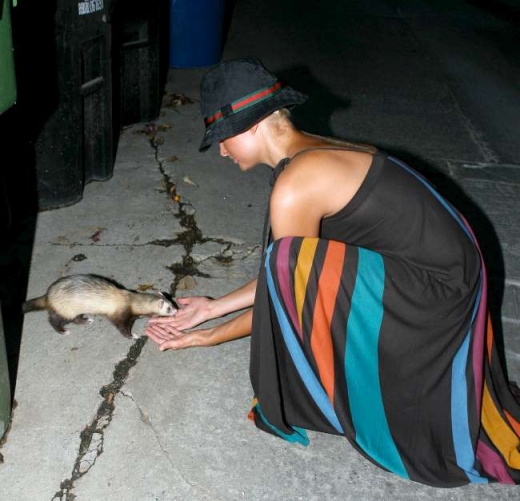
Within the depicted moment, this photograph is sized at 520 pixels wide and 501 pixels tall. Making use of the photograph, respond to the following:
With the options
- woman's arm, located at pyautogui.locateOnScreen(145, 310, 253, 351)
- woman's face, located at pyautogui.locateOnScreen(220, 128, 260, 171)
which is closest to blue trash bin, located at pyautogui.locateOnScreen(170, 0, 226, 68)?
woman's arm, located at pyautogui.locateOnScreen(145, 310, 253, 351)

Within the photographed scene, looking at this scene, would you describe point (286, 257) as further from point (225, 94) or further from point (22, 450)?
point (22, 450)

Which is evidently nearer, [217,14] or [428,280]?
[428,280]

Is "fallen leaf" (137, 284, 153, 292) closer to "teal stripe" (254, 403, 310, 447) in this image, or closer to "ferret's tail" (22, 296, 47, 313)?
"ferret's tail" (22, 296, 47, 313)

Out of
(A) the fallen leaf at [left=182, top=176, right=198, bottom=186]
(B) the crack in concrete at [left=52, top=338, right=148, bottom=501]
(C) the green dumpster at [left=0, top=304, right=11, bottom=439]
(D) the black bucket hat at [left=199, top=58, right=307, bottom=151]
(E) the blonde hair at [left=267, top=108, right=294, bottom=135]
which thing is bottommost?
(A) the fallen leaf at [left=182, top=176, right=198, bottom=186]

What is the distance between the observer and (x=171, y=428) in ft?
9.31

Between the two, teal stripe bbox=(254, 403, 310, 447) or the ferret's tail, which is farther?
the ferret's tail

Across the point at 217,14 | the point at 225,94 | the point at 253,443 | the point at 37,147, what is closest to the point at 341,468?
the point at 253,443

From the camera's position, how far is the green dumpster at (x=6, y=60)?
2086mm

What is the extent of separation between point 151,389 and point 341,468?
921 mm

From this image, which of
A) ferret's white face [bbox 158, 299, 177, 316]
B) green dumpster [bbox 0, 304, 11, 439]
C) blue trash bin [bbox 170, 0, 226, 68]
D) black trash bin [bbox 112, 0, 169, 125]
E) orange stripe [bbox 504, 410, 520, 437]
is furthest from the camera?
blue trash bin [bbox 170, 0, 226, 68]

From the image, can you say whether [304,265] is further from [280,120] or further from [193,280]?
[193,280]

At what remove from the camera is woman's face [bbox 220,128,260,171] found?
248 cm

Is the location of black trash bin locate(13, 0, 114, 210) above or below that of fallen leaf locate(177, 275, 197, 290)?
above

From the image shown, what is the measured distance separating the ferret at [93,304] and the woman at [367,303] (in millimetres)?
903
